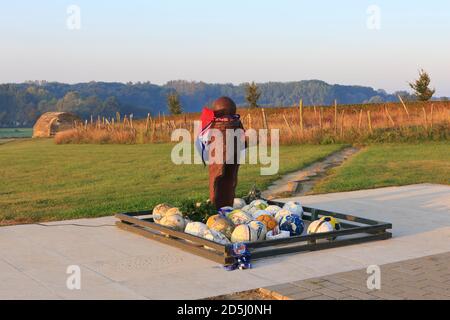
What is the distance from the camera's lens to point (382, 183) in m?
13.6

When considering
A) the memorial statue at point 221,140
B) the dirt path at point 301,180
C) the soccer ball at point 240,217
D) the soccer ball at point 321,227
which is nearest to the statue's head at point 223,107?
the memorial statue at point 221,140

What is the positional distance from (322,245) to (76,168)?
13.9 m

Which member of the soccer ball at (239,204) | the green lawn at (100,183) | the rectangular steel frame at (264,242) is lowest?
the green lawn at (100,183)

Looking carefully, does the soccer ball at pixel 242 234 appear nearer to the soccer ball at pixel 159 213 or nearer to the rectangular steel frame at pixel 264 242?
the rectangular steel frame at pixel 264 242

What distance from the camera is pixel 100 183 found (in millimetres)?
15188

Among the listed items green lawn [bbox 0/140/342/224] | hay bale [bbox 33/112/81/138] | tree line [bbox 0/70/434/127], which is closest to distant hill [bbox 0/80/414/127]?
tree line [bbox 0/70/434/127]

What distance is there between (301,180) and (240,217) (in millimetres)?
6737

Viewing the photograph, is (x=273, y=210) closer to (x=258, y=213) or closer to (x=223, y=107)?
(x=258, y=213)

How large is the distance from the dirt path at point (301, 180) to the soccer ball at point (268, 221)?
3984 mm

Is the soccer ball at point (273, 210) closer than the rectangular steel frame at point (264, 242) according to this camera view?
No

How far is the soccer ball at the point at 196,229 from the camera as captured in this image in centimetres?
745

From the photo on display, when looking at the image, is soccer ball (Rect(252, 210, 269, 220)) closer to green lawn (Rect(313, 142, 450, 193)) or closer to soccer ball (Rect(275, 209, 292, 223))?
soccer ball (Rect(275, 209, 292, 223))

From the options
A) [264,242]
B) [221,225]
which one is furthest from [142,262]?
[264,242]
